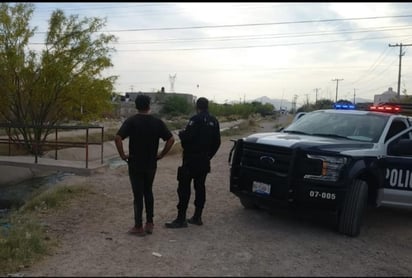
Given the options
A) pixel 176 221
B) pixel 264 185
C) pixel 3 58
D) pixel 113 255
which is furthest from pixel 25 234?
pixel 3 58

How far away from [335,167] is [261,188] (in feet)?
3.58

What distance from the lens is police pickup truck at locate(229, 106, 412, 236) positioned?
6723 mm

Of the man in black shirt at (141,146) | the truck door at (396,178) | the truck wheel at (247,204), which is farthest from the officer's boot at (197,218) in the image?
the truck door at (396,178)

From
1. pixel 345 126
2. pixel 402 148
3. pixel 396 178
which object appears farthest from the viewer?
pixel 345 126

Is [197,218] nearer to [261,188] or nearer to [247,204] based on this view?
[261,188]

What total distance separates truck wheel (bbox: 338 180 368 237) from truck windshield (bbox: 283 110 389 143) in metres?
0.96

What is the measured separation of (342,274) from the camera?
536 centimetres

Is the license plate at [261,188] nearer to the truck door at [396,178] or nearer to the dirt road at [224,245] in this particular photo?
the dirt road at [224,245]

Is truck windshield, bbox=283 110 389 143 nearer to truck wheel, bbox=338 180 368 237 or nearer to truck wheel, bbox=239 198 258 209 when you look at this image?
truck wheel, bbox=338 180 368 237

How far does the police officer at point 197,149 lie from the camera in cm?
700

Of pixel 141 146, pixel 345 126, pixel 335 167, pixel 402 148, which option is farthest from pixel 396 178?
pixel 141 146

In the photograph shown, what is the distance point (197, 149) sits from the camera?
23.0 ft

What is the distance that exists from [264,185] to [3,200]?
309 inches

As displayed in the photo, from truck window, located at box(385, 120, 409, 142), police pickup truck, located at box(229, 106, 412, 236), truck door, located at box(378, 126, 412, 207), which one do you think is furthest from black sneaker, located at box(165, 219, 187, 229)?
truck window, located at box(385, 120, 409, 142)
